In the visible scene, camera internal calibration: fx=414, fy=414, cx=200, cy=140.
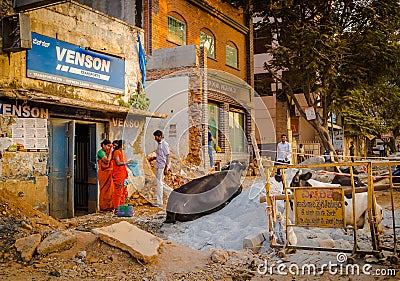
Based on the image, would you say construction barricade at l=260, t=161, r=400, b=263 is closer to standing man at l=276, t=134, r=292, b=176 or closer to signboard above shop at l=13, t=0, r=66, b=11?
signboard above shop at l=13, t=0, r=66, b=11

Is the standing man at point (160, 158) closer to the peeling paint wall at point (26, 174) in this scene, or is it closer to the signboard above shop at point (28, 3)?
the peeling paint wall at point (26, 174)

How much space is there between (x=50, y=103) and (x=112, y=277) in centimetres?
455

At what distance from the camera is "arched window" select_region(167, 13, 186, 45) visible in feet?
53.8

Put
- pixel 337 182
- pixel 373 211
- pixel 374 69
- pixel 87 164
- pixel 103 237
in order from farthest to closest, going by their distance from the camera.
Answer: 1. pixel 374 69
2. pixel 87 164
3. pixel 337 182
4. pixel 103 237
5. pixel 373 211

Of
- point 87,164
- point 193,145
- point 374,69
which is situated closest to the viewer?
point 87,164

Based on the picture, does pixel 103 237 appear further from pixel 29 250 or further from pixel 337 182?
pixel 337 182

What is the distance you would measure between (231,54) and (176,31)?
4.57 meters

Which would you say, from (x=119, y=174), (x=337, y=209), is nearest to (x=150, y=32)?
(x=119, y=174)

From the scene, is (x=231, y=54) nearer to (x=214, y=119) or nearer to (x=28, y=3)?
(x=214, y=119)

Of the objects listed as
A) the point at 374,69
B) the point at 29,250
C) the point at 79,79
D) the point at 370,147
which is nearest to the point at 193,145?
the point at 79,79

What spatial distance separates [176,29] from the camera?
55.1 feet

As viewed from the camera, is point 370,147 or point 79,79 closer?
point 79,79

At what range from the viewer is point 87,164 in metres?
11.1

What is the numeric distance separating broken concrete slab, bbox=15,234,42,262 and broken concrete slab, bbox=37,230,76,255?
0.09m
